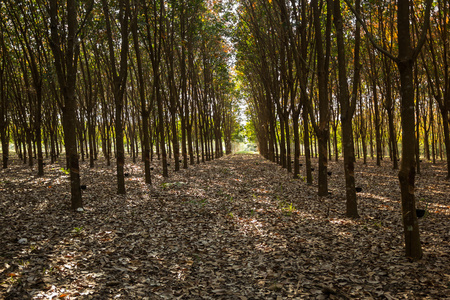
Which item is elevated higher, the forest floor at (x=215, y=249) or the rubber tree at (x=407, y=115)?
the rubber tree at (x=407, y=115)

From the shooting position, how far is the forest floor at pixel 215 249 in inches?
176

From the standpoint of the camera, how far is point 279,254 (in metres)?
5.97

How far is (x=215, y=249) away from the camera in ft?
A: 21.0

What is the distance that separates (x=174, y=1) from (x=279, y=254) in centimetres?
1322

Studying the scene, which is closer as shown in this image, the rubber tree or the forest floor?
the forest floor

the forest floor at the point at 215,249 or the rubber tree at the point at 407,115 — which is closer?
the forest floor at the point at 215,249

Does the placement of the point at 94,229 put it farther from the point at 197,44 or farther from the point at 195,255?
the point at 197,44

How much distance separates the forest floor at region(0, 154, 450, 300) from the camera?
447 cm

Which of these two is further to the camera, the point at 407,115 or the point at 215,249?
the point at 215,249

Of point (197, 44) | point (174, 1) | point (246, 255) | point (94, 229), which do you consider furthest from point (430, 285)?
point (197, 44)

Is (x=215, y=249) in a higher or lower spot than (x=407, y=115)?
lower

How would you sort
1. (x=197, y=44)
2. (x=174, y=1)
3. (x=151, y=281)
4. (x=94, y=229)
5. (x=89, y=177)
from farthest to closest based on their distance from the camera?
1. (x=197, y=44)
2. (x=89, y=177)
3. (x=174, y=1)
4. (x=94, y=229)
5. (x=151, y=281)

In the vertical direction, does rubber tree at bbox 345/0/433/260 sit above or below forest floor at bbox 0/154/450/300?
above

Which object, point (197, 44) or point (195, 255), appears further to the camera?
point (197, 44)
